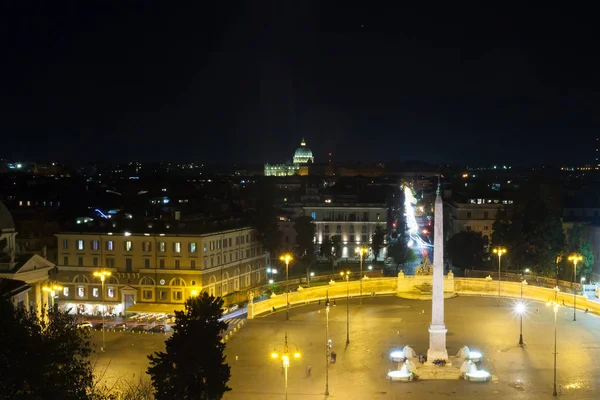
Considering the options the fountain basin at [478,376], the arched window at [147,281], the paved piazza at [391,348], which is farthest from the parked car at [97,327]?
the fountain basin at [478,376]

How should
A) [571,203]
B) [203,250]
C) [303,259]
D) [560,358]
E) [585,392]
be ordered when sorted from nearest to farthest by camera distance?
1. [585,392]
2. [560,358]
3. [203,250]
4. [303,259]
5. [571,203]

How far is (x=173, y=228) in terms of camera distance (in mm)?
58469

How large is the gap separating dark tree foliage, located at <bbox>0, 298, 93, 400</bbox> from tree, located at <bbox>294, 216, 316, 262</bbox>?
50541mm

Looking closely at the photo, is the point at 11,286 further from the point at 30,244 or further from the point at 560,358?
the point at 560,358

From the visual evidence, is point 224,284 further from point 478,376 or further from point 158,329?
point 478,376

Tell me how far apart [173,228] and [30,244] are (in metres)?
14.6

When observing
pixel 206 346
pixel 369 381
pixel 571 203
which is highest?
Result: pixel 571 203

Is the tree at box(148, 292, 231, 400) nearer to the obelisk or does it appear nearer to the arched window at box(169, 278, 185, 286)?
the obelisk

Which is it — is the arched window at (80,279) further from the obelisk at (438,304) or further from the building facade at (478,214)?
the building facade at (478,214)

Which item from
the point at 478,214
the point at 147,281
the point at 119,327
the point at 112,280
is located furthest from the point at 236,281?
the point at 478,214

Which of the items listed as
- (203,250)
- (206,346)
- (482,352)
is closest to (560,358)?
(482,352)

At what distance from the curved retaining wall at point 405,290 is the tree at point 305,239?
46.9 ft

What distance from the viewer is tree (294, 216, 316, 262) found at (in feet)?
238

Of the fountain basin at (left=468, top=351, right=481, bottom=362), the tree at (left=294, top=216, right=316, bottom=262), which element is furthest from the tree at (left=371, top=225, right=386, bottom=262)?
the fountain basin at (left=468, top=351, right=481, bottom=362)
